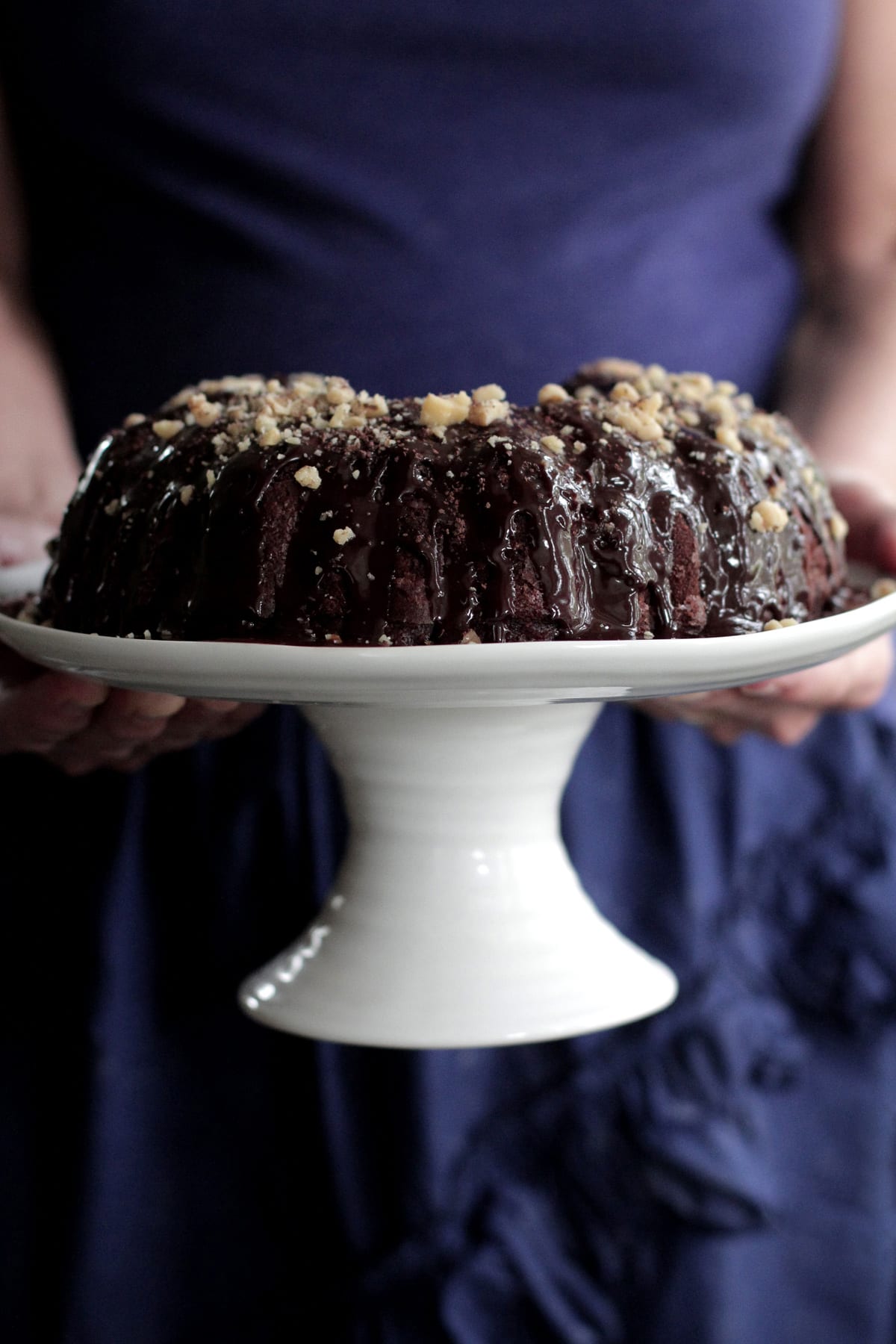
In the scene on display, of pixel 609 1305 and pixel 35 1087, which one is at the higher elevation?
pixel 35 1087

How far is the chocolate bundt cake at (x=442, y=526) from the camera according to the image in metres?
0.65

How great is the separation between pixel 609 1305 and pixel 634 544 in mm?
715

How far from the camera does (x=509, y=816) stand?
0.79 metres

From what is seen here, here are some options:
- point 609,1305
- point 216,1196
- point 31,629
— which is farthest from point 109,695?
point 609,1305

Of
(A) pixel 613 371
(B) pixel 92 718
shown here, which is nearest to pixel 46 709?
(B) pixel 92 718

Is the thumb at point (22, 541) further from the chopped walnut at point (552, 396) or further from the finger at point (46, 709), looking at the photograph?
the chopped walnut at point (552, 396)

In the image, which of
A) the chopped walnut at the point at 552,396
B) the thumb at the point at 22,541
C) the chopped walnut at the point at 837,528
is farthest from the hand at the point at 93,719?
the chopped walnut at the point at 837,528

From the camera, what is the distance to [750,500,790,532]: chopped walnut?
28.0 inches

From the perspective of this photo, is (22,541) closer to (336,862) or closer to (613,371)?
(336,862)

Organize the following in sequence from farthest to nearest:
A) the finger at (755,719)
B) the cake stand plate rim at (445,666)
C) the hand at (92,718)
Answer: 1. the finger at (755,719)
2. the hand at (92,718)
3. the cake stand plate rim at (445,666)

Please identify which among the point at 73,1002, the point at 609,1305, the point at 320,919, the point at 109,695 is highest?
the point at 109,695

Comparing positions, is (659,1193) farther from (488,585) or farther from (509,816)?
(488,585)

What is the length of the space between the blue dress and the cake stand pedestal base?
28 centimetres

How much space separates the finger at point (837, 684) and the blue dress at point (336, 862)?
0.20 metres
